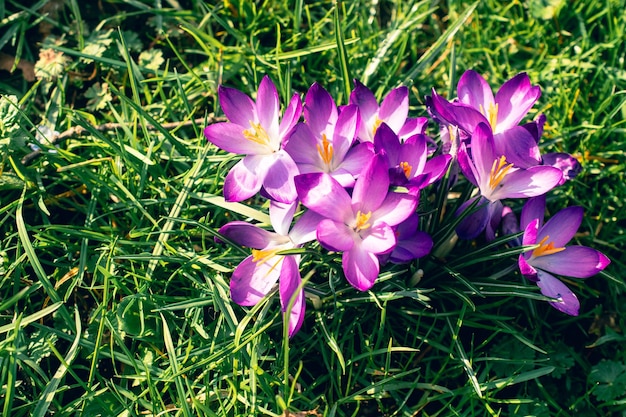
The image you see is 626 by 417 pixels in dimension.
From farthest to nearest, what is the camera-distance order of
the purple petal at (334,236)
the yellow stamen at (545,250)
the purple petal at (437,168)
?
the yellow stamen at (545,250), the purple petal at (437,168), the purple petal at (334,236)

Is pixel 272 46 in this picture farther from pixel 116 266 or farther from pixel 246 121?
pixel 116 266

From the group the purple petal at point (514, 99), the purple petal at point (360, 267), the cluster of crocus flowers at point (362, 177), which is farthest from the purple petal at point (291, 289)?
the purple petal at point (514, 99)

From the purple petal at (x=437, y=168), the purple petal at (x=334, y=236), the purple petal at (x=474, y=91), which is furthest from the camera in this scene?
the purple petal at (x=474, y=91)

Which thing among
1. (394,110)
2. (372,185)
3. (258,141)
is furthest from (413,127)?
(258,141)

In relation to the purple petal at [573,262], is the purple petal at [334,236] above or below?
above

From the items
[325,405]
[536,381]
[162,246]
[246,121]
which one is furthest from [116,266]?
[536,381]

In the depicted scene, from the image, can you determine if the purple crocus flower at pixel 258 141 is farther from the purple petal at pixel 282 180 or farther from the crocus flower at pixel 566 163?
the crocus flower at pixel 566 163
